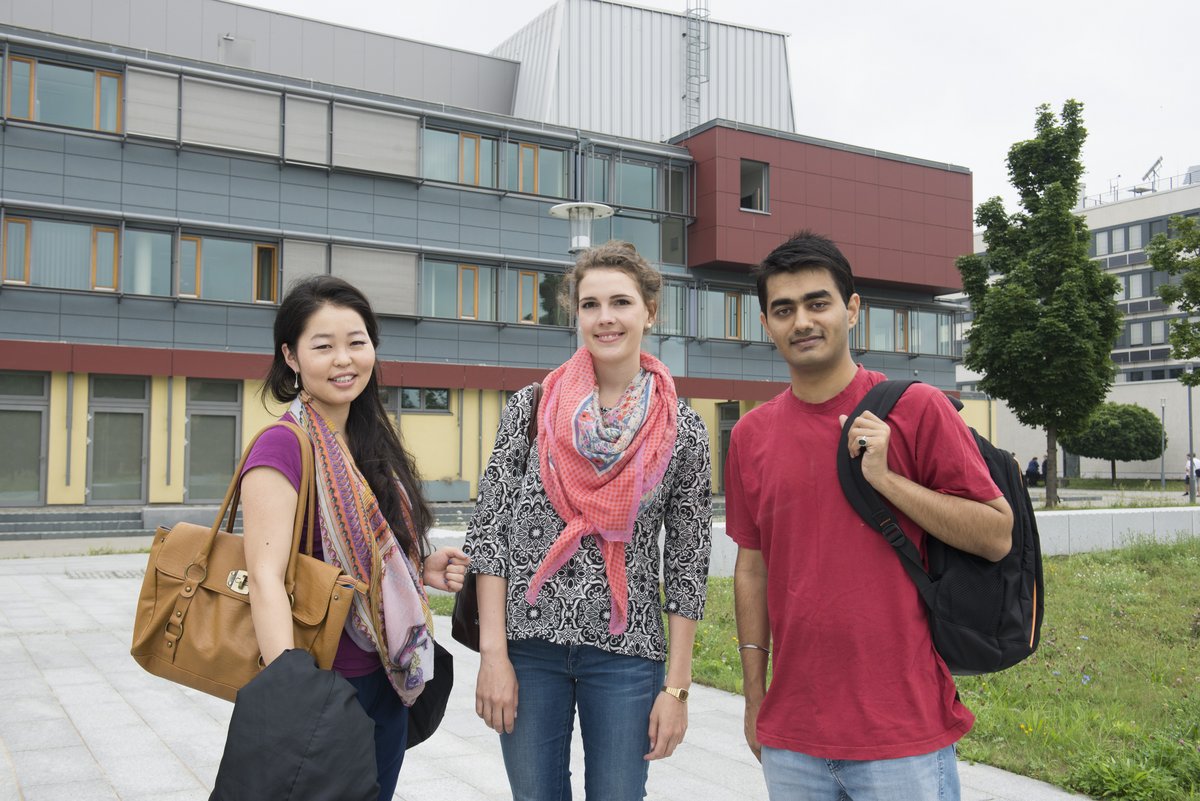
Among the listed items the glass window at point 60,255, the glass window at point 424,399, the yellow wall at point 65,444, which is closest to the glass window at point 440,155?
the glass window at point 424,399

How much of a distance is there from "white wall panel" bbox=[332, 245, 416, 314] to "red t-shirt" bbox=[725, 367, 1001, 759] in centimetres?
2630

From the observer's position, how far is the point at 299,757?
7.30 ft

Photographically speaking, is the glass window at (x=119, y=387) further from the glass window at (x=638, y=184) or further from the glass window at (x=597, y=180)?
the glass window at (x=638, y=184)

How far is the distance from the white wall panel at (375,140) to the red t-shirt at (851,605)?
27.2 metres

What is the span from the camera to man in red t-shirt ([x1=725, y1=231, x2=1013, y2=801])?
2.48m

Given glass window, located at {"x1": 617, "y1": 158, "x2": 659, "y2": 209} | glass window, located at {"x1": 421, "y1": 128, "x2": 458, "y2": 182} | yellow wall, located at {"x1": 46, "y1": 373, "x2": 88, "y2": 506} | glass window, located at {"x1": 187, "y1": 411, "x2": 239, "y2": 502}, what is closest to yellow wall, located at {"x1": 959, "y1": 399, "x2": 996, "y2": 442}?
glass window, located at {"x1": 617, "y1": 158, "x2": 659, "y2": 209}

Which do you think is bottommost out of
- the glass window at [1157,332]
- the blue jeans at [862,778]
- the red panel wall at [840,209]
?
the blue jeans at [862,778]

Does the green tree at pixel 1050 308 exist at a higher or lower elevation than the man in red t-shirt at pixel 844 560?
higher

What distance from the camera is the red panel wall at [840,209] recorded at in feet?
108

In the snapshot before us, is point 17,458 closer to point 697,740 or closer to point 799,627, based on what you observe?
point 697,740

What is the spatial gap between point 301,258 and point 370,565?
2625 cm

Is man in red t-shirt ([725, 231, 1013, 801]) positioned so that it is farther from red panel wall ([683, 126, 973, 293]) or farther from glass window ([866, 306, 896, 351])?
glass window ([866, 306, 896, 351])

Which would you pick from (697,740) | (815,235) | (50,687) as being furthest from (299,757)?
(50,687)

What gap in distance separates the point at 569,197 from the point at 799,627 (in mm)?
29892
